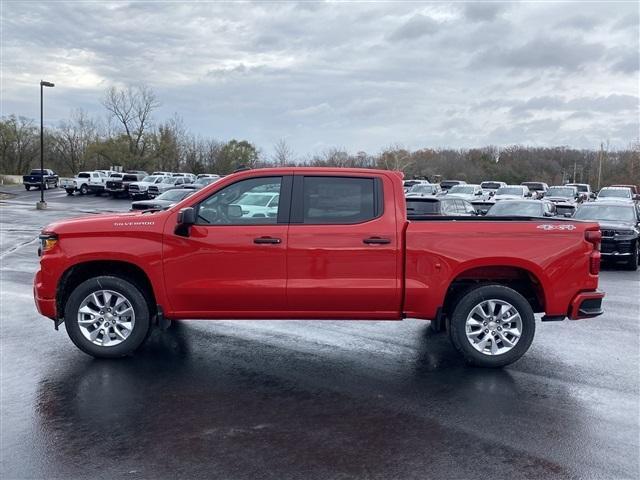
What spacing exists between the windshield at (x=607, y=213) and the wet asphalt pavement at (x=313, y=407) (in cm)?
918

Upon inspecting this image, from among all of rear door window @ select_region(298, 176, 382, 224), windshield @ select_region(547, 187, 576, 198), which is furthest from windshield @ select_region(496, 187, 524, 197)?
rear door window @ select_region(298, 176, 382, 224)

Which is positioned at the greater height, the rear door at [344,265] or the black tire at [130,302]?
the rear door at [344,265]

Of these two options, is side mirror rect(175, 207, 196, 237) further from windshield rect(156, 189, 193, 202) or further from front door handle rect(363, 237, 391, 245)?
windshield rect(156, 189, 193, 202)

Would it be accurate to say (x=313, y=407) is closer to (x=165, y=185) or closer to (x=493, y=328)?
(x=493, y=328)

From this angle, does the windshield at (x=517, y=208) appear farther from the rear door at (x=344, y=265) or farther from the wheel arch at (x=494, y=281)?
the rear door at (x=344, y=265)

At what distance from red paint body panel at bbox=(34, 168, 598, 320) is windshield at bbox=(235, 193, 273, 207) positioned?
30cm

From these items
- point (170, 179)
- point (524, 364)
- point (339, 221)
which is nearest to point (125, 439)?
point (339, 221)

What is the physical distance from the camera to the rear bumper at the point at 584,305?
616 cm

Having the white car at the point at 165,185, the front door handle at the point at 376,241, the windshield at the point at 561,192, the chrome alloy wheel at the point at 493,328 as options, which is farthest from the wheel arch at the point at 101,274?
the windshield at the point at 561,192

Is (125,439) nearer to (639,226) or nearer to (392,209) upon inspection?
(392,209)

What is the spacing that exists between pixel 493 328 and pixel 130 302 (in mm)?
3751

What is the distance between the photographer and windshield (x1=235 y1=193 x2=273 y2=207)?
6.25 meters

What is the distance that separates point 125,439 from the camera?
4375mm

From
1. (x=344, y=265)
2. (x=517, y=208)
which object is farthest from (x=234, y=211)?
(x=517, y=208)
